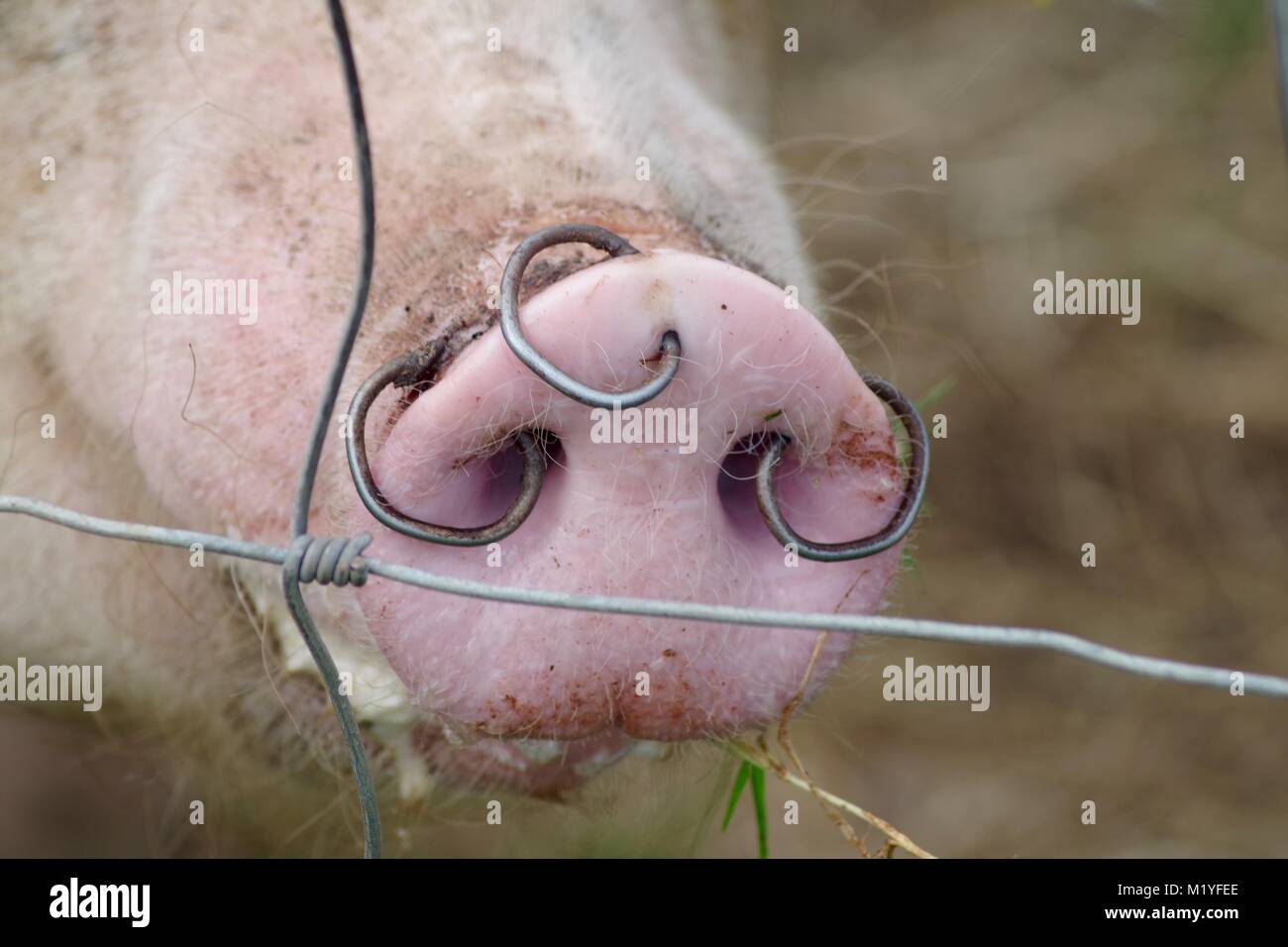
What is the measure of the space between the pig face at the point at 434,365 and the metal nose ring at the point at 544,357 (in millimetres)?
15

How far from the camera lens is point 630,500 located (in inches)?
31.2

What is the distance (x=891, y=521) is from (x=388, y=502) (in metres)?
0.36

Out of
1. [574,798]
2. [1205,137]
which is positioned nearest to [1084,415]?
[1205,137]

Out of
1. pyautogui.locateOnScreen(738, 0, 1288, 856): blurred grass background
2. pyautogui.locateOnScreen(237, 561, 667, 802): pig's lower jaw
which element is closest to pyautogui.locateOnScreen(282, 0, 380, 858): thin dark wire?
pyautogui.locateOnScreen(237, 561, 667, 802): pig's lower jaw

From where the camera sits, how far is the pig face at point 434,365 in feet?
2.57

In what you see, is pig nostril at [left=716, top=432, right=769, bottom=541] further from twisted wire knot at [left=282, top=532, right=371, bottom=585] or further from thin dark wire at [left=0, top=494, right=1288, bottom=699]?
twisted wire knot at [left=282, top=532, right=371, bottom=585]

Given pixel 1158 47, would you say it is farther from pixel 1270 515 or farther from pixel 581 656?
pixel 581 656

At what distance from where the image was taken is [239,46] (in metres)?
1.06

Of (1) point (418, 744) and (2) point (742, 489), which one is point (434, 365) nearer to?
(2) point (742, 489)

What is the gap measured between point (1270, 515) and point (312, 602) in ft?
7.06

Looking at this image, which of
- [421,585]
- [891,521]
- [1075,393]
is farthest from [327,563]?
[1075,393]

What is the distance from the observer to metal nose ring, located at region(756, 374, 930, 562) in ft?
2.59

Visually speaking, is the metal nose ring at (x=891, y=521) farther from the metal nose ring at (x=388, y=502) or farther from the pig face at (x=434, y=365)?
the metal nose ring at (x=388, y=502)

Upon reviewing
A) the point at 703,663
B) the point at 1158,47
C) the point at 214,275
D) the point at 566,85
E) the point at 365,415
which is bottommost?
the point at 703,663
